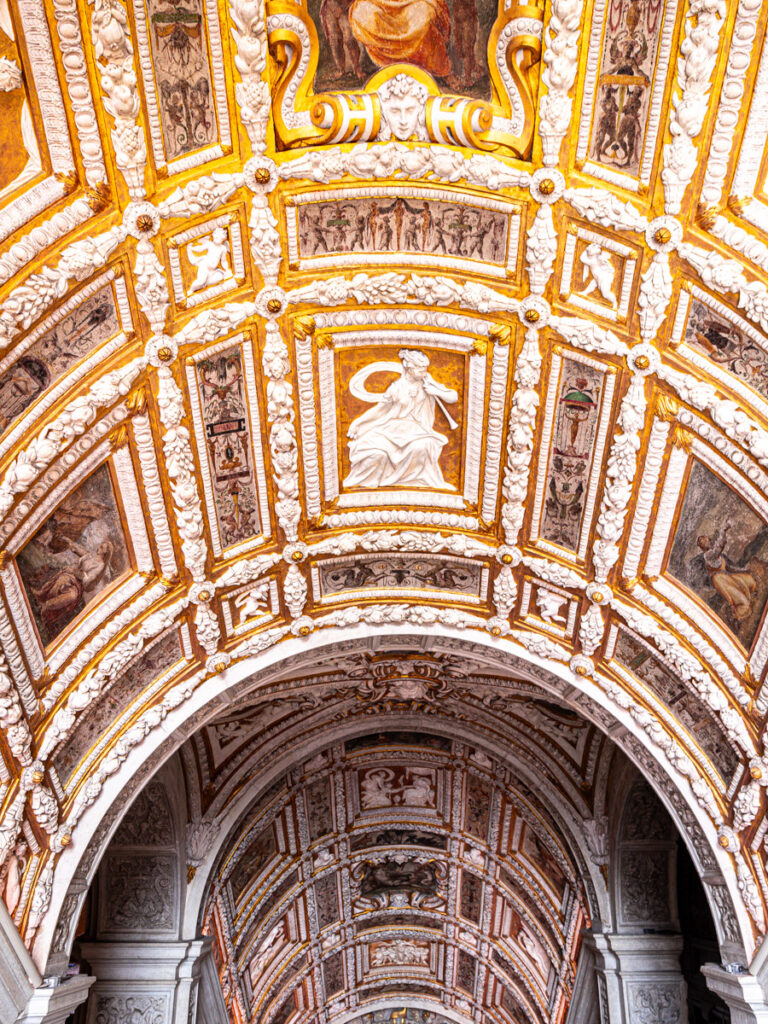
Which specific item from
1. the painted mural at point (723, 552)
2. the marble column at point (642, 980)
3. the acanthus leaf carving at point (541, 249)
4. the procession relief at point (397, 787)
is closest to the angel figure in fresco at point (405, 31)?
the acanthus leaf carving at point (541, 249)

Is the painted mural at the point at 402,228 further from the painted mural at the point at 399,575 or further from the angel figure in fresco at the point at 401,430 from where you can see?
the painted mural at the point at 399,575

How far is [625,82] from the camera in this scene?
700 cm

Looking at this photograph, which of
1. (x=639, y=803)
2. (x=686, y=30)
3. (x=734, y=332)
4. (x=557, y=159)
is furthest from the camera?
(x=639, y=803)

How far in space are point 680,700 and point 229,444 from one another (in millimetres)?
5710

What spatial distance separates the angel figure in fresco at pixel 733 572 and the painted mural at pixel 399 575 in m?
2.64

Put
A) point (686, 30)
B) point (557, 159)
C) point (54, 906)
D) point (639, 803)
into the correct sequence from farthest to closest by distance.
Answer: point (639, 803), point (54, 906), point (557, 159), point (686, 30)

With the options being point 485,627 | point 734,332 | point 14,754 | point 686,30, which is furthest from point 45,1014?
point 686,30

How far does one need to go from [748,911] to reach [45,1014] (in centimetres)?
726

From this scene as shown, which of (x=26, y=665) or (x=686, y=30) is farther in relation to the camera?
(x=26, y=665)

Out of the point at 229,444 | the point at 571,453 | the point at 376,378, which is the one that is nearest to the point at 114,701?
the point at 229,444

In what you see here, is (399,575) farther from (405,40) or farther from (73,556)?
(405,40)

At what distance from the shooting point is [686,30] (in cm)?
657

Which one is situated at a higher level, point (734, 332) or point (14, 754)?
point (734, 332)

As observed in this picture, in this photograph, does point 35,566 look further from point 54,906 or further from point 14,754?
point 54,906
